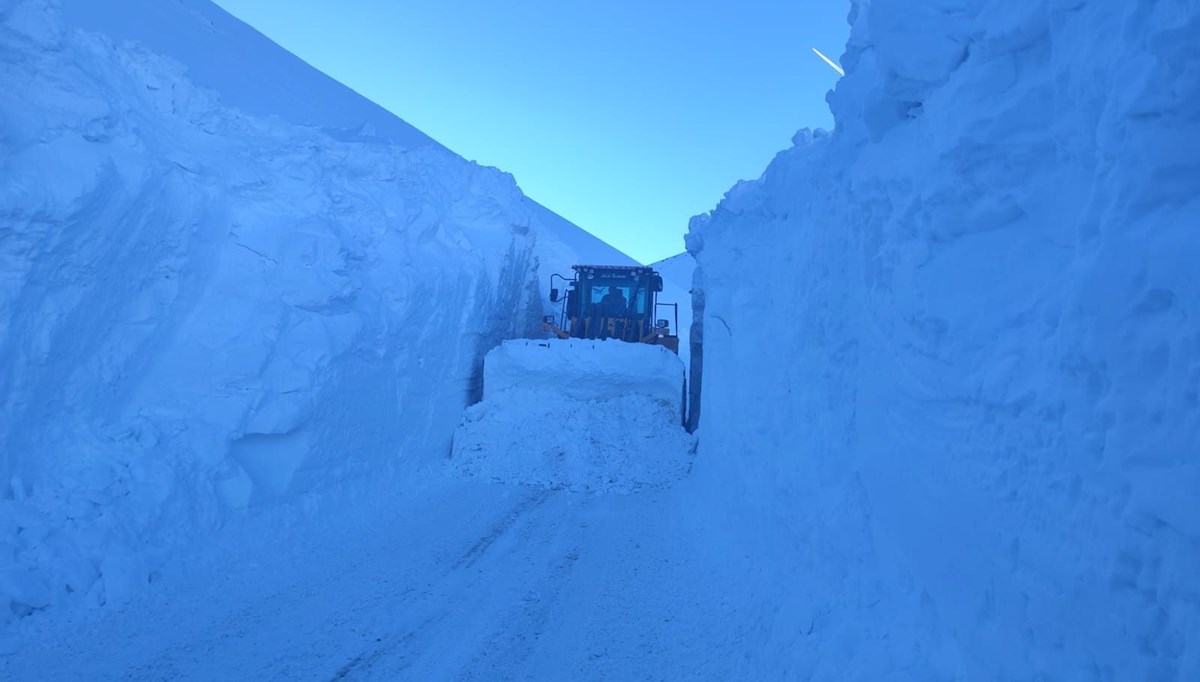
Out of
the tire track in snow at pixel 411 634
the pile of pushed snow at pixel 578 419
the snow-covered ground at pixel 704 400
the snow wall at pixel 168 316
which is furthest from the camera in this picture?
the pile of pushed snow at pixel 578 419

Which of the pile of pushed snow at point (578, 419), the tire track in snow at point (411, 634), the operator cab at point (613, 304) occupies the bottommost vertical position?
the tire track in snow at point (411, 634)

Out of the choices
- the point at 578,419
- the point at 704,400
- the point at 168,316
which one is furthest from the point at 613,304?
the point at 168,316

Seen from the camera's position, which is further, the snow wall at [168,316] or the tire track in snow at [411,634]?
the snow wall at [168,316]

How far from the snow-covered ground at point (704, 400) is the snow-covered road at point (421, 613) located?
4 cm

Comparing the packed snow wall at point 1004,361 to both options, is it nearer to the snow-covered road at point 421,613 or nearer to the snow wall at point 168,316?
the snow-covered road at point 421,613

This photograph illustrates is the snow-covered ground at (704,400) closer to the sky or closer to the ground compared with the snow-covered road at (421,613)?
closer to the sky

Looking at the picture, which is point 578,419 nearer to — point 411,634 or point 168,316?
point 168,316

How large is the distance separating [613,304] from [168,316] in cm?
1104

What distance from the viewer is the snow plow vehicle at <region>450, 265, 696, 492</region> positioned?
11820 mm

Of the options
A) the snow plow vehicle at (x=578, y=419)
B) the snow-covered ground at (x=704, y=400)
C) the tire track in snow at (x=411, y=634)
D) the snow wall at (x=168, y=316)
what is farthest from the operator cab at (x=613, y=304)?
the tire track in snow at (x=411, y=634)

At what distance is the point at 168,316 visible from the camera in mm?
7766

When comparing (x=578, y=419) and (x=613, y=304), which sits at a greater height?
(x=613, y=304)

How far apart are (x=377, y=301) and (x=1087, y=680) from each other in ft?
33.1

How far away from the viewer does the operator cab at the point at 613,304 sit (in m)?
17.2
